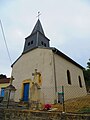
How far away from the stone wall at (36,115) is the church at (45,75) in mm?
3375

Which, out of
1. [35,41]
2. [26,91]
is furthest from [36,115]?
[35,41]

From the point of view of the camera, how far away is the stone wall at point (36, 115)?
4.64 m

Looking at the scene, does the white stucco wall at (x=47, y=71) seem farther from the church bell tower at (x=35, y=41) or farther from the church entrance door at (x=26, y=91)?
the church bell tower at (x=35, y=41)

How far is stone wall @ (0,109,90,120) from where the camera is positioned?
4637mm

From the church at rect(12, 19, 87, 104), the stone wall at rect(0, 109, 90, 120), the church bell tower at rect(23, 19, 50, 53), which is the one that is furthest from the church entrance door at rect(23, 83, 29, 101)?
the stone wall at rect(0, 109, 90, 120)

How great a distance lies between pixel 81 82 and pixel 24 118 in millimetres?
12679

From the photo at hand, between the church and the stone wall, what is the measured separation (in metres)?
3.38

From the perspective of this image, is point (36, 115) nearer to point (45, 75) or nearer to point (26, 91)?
point (45, 75)

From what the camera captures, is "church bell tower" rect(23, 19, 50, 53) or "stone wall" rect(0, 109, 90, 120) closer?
"stone wall" rect(0, 109, 90, 120)

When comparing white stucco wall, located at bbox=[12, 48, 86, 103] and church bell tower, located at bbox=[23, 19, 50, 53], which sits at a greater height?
church bell tower, located at bbox=[23, 19, 50, 53]

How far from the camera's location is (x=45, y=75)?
1259 centimetres

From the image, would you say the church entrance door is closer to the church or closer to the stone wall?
the church

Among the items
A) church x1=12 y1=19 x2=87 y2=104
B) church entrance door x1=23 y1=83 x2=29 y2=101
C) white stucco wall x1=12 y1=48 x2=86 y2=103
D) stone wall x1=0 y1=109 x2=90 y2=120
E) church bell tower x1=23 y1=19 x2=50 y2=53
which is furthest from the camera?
church bell tower x1=23 y1=19 x2=50 y2=53

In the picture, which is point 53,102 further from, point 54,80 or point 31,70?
point 31,70
